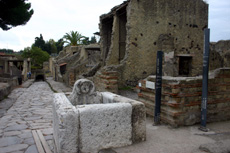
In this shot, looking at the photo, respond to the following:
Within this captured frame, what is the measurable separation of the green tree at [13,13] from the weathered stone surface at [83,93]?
1139cm

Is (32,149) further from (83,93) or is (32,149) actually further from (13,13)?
(13,13)

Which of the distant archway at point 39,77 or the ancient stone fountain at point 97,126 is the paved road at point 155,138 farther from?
the distant archway at point 39,77

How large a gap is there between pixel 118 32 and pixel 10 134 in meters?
8.68

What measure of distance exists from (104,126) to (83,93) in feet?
3.43

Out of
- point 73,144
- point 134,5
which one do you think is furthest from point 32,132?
point 134,5

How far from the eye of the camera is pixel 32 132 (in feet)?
14.7

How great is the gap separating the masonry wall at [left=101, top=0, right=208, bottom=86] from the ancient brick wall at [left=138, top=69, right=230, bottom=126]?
5.51 meters

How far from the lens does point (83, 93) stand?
3.44 meters

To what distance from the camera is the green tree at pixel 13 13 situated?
469 inches

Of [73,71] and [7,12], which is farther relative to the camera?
[73,71]

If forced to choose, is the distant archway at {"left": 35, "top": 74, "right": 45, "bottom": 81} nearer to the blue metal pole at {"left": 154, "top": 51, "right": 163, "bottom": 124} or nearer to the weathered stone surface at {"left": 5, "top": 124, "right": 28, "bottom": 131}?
the weathered stone surface at {"left": 5, "top": 124, "right": 28, "bottom": 131}

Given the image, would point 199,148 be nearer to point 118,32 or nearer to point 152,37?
point 152,37

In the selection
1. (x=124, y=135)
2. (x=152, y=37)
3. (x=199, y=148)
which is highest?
(x=152, y=37)

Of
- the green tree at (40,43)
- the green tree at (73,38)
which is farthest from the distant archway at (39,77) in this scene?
the green tree at (40,43)
